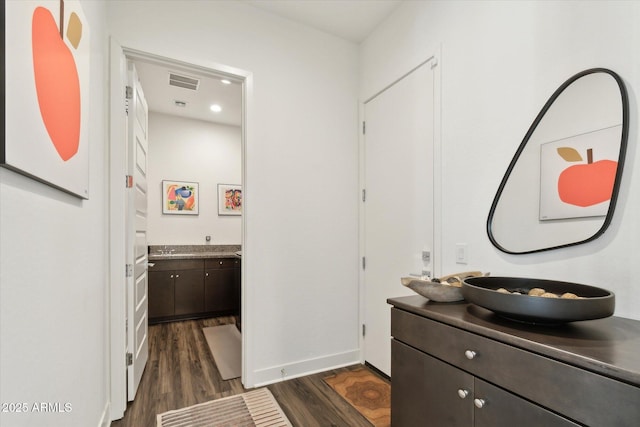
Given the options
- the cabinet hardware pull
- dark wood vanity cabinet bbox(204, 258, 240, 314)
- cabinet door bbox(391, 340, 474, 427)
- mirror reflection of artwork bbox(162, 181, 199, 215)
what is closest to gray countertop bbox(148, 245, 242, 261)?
dark wood vanity cabinet bbox(204, 258, 240, 314)

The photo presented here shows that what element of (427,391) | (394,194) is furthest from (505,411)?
(394,194)

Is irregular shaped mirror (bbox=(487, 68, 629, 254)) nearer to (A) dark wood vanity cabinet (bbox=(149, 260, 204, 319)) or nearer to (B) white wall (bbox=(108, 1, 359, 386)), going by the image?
(B) white wall (bbox=(108, 1, 359, 386))

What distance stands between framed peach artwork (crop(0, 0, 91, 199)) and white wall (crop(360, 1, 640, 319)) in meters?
1.93

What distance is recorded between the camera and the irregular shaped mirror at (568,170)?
4.12ft

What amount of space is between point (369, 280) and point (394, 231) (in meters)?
0.56

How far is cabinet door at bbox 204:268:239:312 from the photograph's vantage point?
4340mm

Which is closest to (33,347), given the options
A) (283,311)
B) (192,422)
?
(192,422)

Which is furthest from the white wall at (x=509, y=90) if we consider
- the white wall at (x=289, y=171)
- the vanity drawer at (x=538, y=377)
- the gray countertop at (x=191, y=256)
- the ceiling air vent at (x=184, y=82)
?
the gray countertop at (x=191, y=256)

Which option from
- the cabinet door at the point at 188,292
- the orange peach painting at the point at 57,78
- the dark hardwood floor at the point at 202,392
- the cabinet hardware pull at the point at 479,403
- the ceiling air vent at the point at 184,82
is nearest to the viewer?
the orange peach painting at the point at 57,78

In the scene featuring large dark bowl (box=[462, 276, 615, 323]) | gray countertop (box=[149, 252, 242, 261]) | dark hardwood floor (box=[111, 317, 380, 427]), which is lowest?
dark hardwood floor (box=[111, 317, 380, 427])

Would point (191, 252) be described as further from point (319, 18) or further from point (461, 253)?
point (461, 253)

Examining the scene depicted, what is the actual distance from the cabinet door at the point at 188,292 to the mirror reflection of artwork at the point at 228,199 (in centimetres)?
114

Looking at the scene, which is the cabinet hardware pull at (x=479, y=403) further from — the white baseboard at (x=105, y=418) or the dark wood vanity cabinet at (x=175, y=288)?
the dark wood vanity cabinet at (x=175, y=288)

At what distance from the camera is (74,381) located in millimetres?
1268
